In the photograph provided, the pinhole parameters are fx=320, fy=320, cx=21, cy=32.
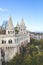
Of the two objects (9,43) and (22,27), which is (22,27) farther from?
(9,43)

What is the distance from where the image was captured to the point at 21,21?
110 feet

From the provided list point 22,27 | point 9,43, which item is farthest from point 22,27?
point 9,43

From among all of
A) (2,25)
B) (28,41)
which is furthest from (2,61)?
(2,25)

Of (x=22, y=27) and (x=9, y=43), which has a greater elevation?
(x=22, y=27)

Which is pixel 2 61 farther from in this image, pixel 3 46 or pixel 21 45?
pixel 21 45

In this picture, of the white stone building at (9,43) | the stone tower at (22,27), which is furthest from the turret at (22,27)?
the white stone building at (9,43)

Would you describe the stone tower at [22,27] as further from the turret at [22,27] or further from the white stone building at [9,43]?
the white stone building at [9,43]

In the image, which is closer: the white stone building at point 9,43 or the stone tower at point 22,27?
the white stone building at point 9,43

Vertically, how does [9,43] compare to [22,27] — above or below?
below

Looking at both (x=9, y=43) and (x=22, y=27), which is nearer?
(x=9, y=43)

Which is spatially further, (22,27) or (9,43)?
(22,27)

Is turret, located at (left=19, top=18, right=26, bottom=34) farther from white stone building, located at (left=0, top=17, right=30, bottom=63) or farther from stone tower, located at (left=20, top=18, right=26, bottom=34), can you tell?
white stone building, located at (left=0, top=17, right=30, bottom=63)

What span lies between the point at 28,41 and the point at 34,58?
10.7m

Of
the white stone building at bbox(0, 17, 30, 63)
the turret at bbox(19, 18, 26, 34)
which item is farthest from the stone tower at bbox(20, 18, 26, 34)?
the white stone building at bbox(0, 17, 30, 63)
